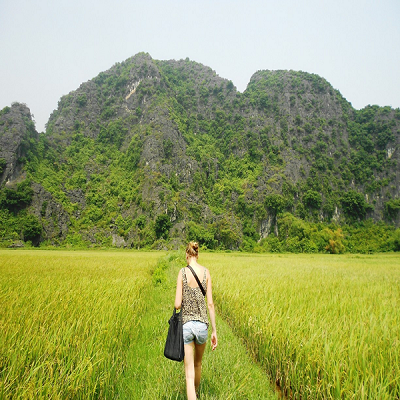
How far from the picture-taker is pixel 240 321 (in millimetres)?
5309

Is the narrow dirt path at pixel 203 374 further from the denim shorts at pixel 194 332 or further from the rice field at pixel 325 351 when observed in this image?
the denim shorts at pixel 194 332

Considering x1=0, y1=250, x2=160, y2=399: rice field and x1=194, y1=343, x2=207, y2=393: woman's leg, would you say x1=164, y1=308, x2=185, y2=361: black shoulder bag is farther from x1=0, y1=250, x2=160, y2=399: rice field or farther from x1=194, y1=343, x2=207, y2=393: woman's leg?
x1=0, y1=250, x2=160, y2=399: rice field

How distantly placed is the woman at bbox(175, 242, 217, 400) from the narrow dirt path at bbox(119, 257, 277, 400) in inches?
17.7

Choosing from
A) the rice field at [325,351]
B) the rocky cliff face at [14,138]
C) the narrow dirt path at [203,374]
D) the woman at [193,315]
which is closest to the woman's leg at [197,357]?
the woman at [193,315]

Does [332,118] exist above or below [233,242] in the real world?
above

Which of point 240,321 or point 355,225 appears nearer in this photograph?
point 240,321

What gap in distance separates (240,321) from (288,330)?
187 centimetres

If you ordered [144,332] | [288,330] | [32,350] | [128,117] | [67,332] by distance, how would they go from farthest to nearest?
[128,117] → [144,332] → [288,330] → [67,332] → [32,350]

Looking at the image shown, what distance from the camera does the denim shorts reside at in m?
2.66

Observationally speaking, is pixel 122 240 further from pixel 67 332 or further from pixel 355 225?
pixel 355 225

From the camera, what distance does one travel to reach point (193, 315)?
2758 millimetres

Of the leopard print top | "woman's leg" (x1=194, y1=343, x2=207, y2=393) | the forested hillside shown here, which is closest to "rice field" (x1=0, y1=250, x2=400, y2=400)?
"woman's leg" (x1=194, y1=343, x2=207, y2=393)

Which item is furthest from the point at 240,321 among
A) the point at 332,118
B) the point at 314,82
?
the point at 314,82

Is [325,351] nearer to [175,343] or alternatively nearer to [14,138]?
[175,343]
